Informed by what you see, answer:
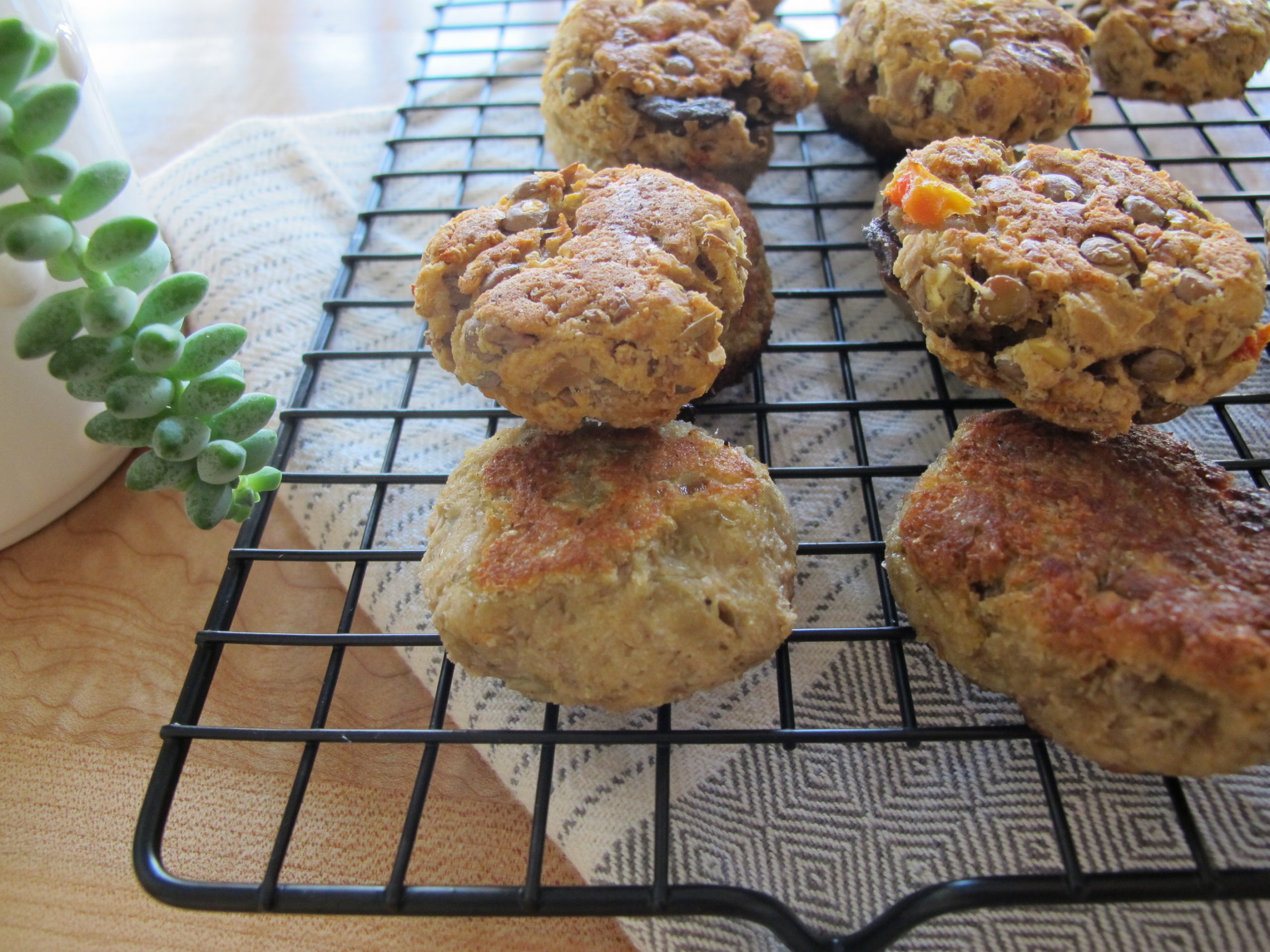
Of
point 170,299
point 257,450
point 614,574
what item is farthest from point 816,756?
point 170,299

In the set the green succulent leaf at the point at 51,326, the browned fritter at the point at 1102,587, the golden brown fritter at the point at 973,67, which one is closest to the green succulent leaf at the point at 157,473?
the green succulent leaf at the point at 51,326

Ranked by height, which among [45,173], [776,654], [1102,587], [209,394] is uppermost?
[45,173]

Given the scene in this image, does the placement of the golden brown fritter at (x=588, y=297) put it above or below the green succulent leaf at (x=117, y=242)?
below

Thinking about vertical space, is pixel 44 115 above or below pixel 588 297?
above

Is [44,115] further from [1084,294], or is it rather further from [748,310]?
[1084,294]

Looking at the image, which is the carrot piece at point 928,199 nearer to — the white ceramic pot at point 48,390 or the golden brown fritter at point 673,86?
the golden brown fritter at point 673,86

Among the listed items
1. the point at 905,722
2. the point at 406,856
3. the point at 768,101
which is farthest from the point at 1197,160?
the point at 406,856
